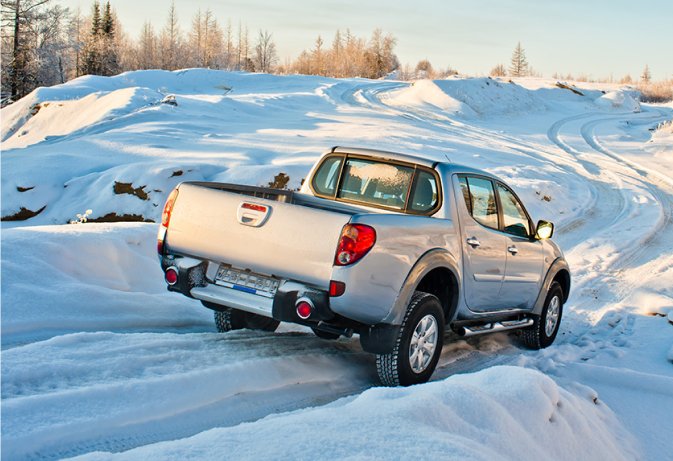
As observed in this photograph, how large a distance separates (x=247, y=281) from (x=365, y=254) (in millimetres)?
938

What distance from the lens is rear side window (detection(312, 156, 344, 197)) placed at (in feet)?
17.2

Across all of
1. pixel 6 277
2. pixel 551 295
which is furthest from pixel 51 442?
pixel 551 295

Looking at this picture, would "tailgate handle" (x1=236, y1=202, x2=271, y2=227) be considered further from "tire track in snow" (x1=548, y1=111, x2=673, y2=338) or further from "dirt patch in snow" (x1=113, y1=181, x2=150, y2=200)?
"dirt patch in snow" (x1=113, y1=181, x2=150, y2=200)

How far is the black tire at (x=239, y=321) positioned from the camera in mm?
4941

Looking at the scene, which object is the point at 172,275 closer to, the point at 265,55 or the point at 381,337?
the point at 381,337

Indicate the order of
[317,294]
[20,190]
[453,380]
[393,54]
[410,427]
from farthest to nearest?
[393,54] < [20,190] < [317,294] < [453,380] < [410,427]

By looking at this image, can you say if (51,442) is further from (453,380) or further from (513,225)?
(513,225)

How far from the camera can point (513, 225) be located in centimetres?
536

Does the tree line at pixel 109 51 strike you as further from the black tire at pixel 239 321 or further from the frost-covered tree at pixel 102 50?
the black tire at pixel 239 321

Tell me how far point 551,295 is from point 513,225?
1.13 m

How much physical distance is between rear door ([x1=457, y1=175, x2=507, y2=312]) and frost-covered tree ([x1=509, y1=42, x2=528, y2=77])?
9568cm

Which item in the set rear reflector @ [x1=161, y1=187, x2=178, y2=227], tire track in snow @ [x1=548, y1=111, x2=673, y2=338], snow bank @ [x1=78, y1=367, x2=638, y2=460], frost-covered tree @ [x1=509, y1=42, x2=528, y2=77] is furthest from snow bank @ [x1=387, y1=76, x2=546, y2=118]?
frost-covered tree @ [x1=509, y1=42, x2=528, y2=77]

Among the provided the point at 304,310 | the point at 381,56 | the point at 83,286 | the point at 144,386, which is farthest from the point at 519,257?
the point at 381,56

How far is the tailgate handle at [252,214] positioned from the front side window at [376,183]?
1469mm
